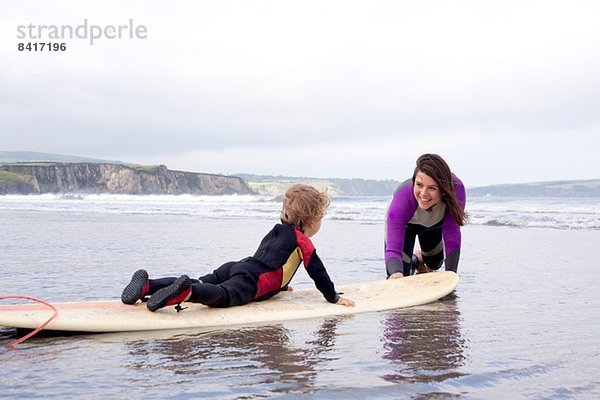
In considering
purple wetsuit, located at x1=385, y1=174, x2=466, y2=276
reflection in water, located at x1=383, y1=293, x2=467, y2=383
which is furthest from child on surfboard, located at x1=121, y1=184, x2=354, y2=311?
purple wetsuit, located at x1=385, y1=174, x2=466, y2=276

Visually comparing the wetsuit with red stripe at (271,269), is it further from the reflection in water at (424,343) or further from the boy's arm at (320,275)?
the reflection in water at (424,343)

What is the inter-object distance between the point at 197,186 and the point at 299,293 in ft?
229

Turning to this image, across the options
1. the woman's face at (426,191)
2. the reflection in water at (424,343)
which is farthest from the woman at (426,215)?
the reflection in water at (424,343)

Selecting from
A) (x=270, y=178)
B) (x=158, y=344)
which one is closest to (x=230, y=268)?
(x=158, y=344)

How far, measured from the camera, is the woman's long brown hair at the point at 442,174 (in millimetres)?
5441

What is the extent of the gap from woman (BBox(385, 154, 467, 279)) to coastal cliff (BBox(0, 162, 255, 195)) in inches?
2202

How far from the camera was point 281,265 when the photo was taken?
4535 mm

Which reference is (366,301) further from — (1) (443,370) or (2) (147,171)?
(2) (147,171)

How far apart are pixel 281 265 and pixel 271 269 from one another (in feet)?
0.27

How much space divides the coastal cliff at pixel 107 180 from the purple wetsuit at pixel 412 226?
56.0m

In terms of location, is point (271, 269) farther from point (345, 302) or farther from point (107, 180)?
point (107, 180)

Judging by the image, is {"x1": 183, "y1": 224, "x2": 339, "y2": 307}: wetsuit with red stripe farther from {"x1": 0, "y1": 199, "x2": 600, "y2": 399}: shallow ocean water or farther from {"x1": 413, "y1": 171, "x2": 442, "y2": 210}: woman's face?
{"x1": 413, "y1": 171, "x2": 442, "y2": 210}: woman's face

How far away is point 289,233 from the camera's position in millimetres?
4504

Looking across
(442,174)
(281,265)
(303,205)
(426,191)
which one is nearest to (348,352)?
(281,265)
